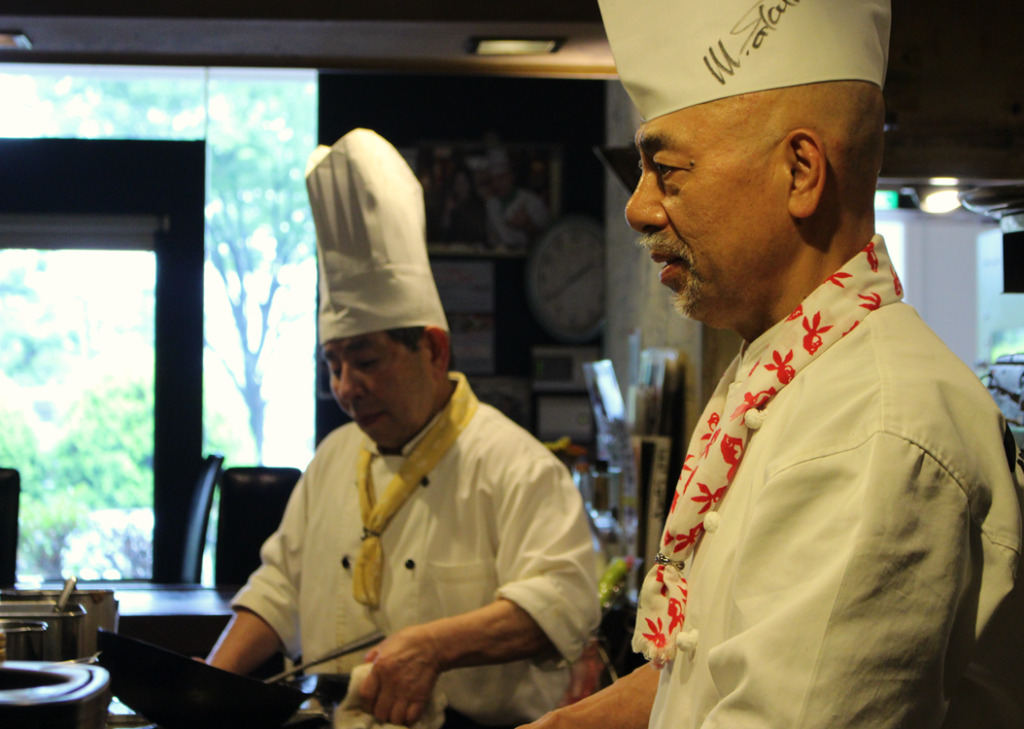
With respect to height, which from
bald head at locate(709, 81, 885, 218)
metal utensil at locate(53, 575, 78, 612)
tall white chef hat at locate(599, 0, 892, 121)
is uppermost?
tall white chef hat at locate(599, 0, 892, 121)

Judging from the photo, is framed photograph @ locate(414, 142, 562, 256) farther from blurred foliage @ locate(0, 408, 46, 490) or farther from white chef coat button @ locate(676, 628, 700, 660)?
white chef coat button @ locate(676, 628, 700, 660)

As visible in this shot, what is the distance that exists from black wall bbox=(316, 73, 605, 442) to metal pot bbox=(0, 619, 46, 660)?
3018 millimetres

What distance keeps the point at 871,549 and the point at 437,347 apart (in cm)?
135

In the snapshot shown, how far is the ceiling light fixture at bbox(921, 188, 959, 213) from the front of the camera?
189cm

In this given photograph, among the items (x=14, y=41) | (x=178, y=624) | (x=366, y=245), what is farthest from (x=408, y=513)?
(x=14, y=41)

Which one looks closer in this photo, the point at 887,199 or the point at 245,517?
the point at 887,199

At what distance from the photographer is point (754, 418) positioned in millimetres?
835

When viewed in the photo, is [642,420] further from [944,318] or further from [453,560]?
[944,318]

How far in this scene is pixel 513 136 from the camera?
4.29 meters

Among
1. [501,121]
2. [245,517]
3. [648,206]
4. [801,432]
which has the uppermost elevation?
[501,121]

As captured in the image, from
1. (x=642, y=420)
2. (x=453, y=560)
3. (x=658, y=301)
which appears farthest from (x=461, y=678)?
(x=658, y=301)

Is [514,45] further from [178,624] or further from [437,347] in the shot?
[178,624]

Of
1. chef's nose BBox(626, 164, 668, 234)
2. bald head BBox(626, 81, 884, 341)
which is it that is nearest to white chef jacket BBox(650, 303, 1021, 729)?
bald head BBox(626, 81, 884, 341)

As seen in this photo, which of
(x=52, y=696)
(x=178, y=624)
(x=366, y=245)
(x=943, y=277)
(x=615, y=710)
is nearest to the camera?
(x=52, y=696)
